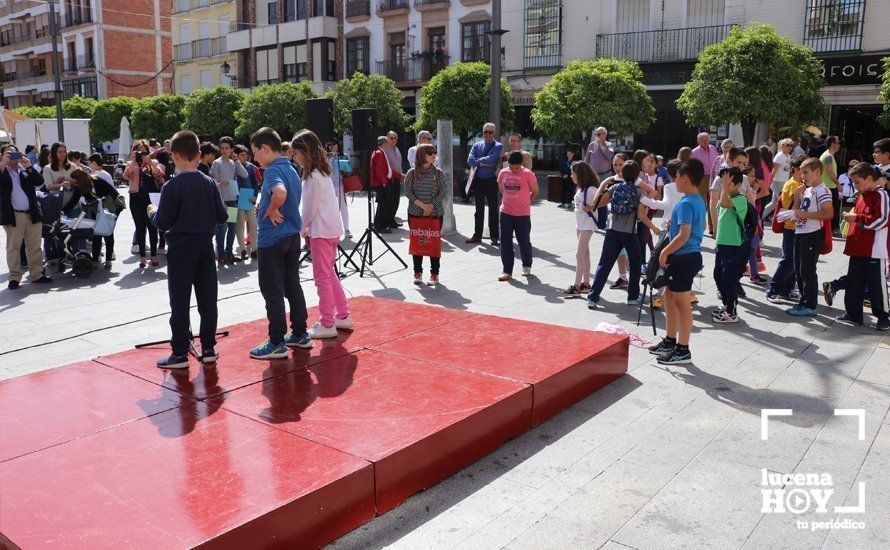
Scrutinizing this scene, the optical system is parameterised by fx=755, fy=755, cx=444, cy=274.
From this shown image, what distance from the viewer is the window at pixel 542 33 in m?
26.7

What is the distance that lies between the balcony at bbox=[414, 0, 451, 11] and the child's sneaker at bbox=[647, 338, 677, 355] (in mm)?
26040

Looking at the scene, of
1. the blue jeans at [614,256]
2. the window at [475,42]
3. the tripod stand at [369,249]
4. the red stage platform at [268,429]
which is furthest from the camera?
the window at [475,42]

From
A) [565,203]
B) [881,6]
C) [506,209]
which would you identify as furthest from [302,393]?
[881,6]

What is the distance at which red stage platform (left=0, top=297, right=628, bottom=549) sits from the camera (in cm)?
314

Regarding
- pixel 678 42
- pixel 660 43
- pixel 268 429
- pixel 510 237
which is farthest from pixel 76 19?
pixel 268 429

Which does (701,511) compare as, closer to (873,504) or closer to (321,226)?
(873,504)

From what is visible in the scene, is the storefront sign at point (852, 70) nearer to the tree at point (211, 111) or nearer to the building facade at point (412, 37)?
the building facade at point (412, 37)

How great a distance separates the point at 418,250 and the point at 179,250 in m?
4.20

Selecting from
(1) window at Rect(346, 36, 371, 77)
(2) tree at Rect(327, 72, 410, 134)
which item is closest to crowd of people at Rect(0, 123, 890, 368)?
(2) tree at Rect(327, 72, 410, 134)

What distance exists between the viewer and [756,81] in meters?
17.6

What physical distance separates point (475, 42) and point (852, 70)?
13.5 meters

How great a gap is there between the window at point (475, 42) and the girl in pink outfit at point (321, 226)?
77.8ft

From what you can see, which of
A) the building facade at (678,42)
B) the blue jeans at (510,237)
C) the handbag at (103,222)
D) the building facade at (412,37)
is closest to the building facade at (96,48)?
the building facade at (412,37)

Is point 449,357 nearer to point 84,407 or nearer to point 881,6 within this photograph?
point 84,407
